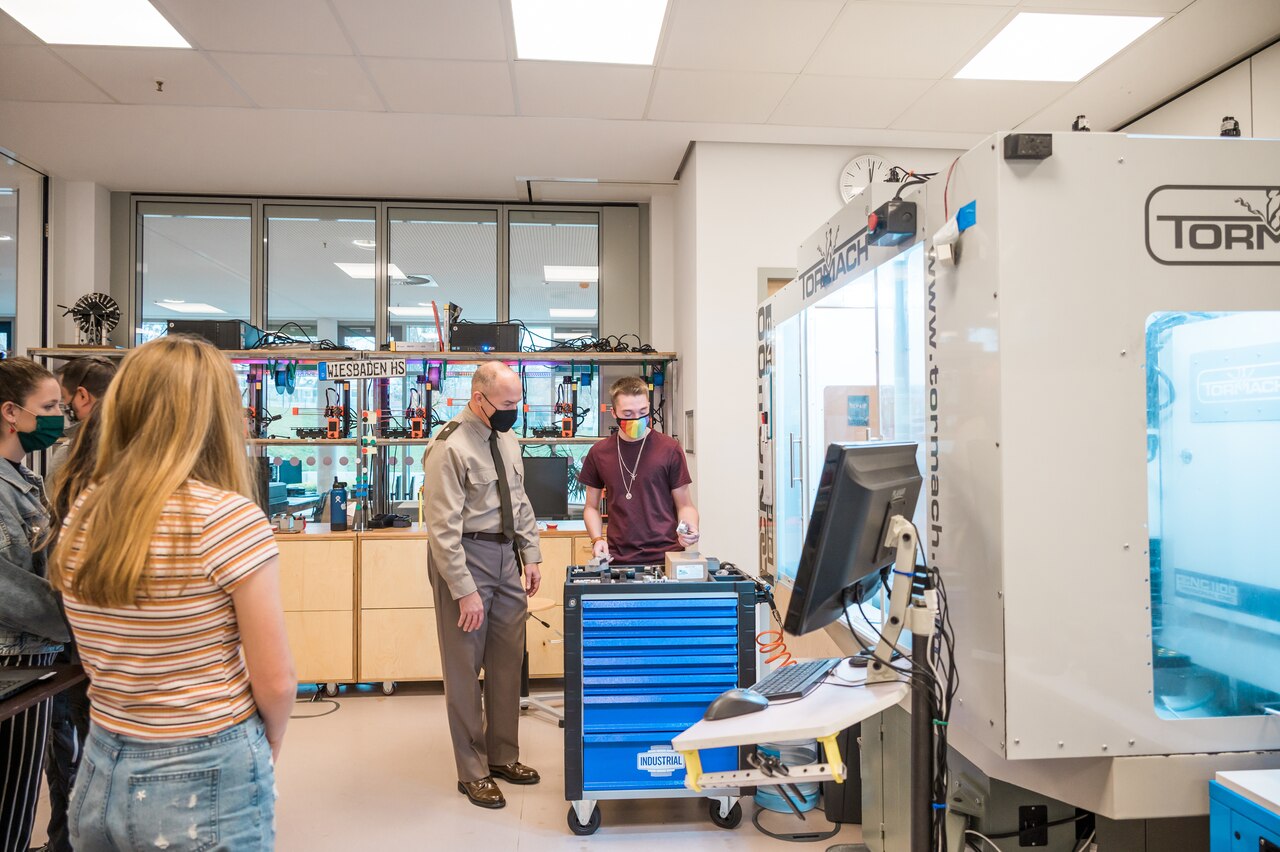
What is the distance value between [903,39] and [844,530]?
8.55ft

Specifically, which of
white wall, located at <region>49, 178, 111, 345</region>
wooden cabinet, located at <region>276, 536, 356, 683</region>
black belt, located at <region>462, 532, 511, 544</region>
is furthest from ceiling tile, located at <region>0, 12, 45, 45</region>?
black belt, located at <region>462, 532, 511, 544</region>

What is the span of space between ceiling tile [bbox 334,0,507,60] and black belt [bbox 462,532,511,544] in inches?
80.2

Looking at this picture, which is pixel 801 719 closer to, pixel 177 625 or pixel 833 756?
pixel 833 756

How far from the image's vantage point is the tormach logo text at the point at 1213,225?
4.53 ft

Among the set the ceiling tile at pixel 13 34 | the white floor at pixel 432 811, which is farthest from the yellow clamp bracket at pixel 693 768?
the ceiling tile at pixel 13 34

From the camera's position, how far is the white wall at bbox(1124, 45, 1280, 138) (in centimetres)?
299

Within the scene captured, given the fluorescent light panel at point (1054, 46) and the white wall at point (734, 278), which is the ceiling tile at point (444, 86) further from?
the fluorescent light panel at point (1054, 46)

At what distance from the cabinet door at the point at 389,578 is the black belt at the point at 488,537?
4.33 ft

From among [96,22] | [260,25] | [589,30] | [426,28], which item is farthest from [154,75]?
[589,30]

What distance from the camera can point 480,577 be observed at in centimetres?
277

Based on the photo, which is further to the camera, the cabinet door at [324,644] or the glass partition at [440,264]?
the glass partition at [440,264]

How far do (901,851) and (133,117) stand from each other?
4686 mm

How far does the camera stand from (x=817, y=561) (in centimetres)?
121

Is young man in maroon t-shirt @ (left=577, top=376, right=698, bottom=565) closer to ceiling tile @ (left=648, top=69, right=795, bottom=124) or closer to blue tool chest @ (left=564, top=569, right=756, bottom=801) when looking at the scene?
blue tool chest @ (left=564, top=569, right=756, bottom=801)
